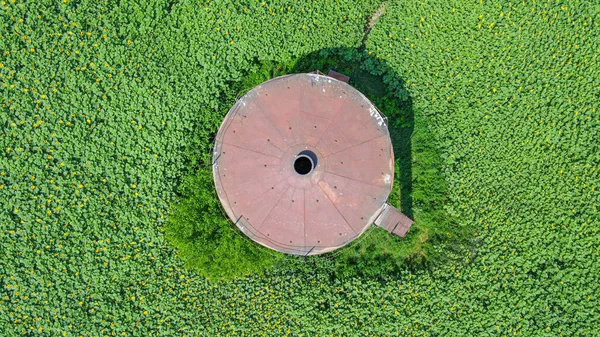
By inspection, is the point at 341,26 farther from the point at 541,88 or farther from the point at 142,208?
the point at 142,208

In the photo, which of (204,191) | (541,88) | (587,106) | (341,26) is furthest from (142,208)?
(587,106)

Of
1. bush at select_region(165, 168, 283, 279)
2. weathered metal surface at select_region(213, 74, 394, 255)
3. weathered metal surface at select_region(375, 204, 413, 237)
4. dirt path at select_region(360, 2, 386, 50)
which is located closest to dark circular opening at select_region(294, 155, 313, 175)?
weathered metal surface at select_region(213, 74, 394, 255)

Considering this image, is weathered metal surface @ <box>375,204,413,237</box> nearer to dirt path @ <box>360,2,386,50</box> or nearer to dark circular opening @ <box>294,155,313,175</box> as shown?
dark circular opening @ <box>294,155,313,175</box>

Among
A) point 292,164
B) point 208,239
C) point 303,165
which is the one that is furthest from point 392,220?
point 208,239

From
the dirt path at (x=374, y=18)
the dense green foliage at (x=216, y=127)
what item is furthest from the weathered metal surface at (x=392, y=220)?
the dirt path at (x=374, y=18)

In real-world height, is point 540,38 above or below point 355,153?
above

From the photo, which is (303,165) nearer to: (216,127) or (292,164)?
(292,164)
